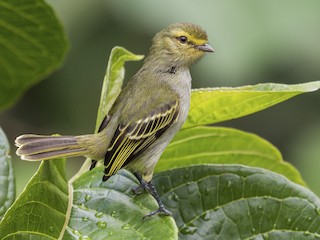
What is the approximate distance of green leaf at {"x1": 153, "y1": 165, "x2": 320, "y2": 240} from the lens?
8.31ft

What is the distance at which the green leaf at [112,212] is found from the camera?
91.0 inches

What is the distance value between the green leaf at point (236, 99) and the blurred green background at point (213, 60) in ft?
7.72

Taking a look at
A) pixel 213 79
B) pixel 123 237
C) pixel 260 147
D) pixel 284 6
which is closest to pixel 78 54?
pixel 213 79

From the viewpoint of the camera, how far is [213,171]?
8.50 ft

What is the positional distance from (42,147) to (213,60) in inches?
102

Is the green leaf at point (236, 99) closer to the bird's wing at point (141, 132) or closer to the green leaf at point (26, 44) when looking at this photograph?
the bird's wing at point (141, 132)

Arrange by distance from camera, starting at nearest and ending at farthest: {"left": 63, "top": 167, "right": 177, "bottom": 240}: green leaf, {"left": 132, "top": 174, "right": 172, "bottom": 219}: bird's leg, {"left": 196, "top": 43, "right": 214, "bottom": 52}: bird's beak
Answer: {"left": 63, "top": 167, "right": 177, "bottom": 240}: green leaf < {"left": 132, "top": 174, "right": 172, "bottom": 219}: bird's leg < {"left": 196, "top": 43, "right": 214, "bottom": 52}: bird's beak

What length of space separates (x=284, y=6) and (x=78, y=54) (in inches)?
96.5

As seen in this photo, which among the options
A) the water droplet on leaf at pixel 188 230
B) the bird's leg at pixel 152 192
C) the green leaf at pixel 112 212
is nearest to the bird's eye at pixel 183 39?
the bird's leg at pixel 152 192

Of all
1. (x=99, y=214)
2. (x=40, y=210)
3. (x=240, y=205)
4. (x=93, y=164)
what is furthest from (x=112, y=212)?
(x=93, y=164)

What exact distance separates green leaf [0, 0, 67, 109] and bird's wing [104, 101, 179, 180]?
15.7 inches

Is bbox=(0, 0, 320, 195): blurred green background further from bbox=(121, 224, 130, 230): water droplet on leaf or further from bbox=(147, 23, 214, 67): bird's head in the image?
bbox=(121, 224, 130, 230): water droplet on leaf

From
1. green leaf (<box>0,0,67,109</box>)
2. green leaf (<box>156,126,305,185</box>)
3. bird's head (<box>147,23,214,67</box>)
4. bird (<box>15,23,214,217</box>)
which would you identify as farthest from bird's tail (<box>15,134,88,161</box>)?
bird's head (<box>147,23,214,67</box>)

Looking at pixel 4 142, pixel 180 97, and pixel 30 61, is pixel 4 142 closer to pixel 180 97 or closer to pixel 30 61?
pixel 30 61
